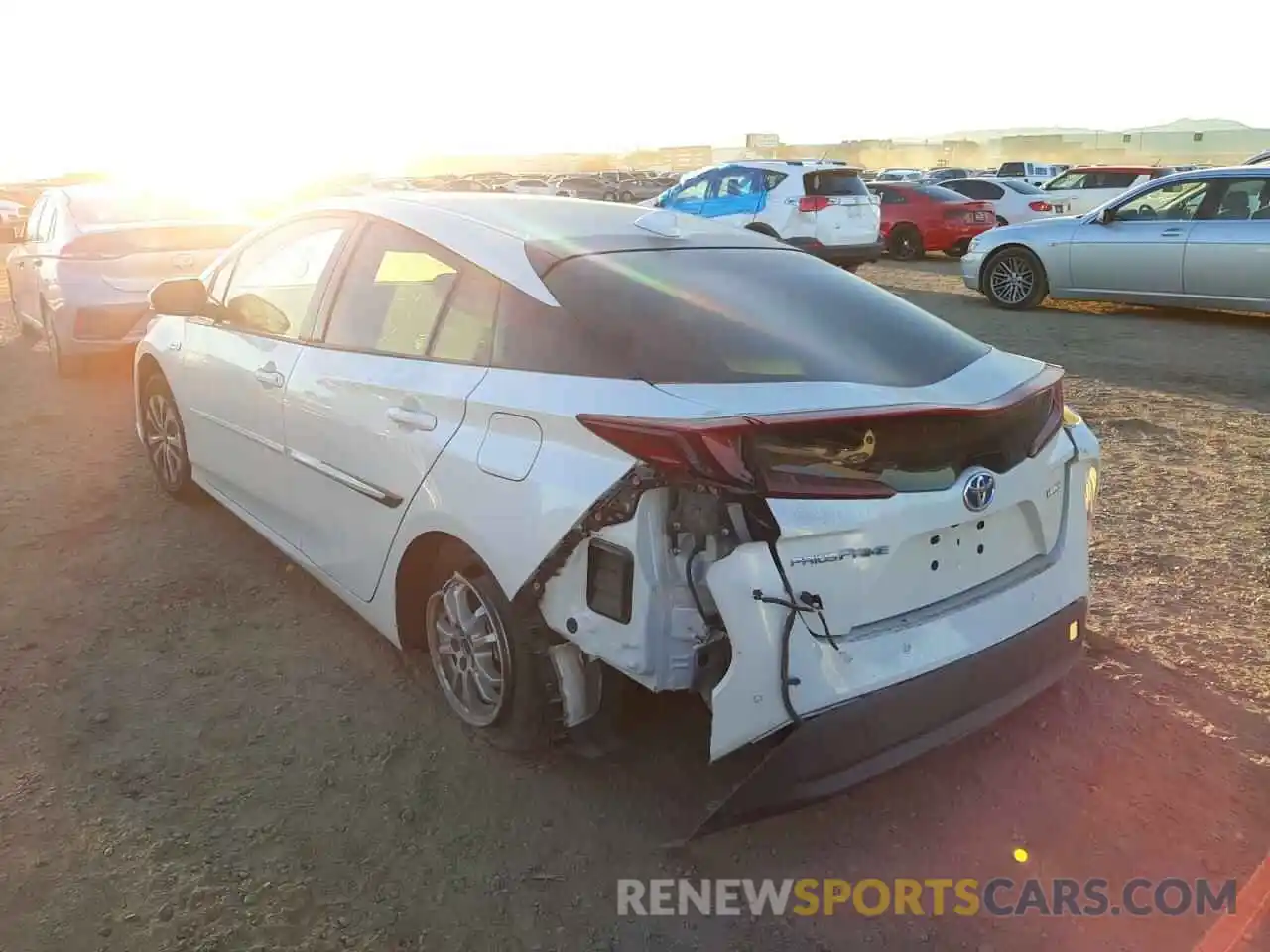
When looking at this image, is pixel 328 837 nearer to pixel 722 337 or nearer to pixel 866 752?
pixel 866 752

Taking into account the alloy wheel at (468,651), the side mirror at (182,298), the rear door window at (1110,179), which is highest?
the rear door window at (1110,179)

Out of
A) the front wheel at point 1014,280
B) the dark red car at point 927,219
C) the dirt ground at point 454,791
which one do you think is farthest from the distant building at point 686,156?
the dirt ground at point 454,791

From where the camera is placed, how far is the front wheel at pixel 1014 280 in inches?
454

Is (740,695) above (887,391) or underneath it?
underneath

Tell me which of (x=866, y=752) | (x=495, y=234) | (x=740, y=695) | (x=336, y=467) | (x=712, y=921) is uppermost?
(x=495, y=234)

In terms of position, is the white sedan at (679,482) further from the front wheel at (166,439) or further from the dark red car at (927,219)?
the dark red car at (927,219)

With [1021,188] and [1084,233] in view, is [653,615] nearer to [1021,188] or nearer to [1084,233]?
[1084,233]

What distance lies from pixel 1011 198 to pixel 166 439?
59.2 ft

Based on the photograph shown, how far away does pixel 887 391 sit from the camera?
101 inches

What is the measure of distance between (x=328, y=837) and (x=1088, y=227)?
1063cm

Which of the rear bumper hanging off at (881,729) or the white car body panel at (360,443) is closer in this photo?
the rear bumper hanging off at (881,729)

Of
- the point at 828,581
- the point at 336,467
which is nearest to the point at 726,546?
the point at 828,581

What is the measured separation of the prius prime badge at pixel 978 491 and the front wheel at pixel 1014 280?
9.83m

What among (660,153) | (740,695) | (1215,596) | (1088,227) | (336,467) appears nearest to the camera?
(740,695)
